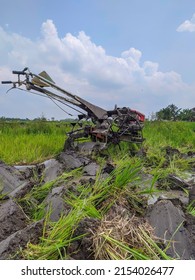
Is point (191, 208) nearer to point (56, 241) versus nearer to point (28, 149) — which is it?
point (56, 241)

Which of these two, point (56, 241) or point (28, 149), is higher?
point (28, 149)

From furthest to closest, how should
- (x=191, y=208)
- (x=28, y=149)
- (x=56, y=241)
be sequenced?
(x=28, y=149)
(x=191, y=208)
(x=56, y=241)

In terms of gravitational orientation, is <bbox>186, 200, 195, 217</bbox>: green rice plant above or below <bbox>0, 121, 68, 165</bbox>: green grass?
below

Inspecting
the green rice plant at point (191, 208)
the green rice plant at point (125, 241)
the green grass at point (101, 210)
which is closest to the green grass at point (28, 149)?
the green grass at point (101, 210)

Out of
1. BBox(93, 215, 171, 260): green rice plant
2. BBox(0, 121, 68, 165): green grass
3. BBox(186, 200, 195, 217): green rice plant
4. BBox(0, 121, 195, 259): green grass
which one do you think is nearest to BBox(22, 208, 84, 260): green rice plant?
BBox(0, 121, 195, 259): green grass

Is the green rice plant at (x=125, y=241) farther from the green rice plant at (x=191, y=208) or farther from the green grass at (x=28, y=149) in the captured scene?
the green grass at (x=28, y=149)

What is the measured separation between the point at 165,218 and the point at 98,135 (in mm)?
2921

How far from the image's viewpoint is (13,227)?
7.22ft

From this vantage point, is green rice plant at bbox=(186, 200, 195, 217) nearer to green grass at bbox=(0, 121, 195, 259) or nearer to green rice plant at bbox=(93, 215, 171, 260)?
green grass at bbox=(0, 121, 195, 259)

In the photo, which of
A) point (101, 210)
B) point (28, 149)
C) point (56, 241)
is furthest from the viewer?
point (28, 149)

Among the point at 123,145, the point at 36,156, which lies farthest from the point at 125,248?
the point at 123,145

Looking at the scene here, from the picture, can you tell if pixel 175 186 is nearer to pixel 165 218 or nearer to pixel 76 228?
pixel 165 218

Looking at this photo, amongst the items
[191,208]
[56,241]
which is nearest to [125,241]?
[56,241]

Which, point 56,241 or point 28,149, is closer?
point 56,241
